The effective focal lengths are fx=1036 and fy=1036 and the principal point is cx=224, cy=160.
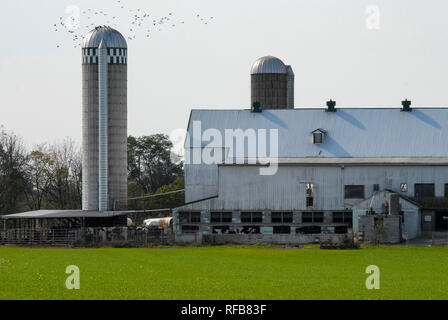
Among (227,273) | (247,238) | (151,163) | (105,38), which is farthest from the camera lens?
(151,163)

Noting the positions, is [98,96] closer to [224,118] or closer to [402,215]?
[224,118]

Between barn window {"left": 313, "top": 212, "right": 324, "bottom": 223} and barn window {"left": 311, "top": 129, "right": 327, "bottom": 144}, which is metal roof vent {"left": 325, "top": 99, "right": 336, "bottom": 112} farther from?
barn window {"left": 313, "top": 212, "right": 324, "bottom": 223}

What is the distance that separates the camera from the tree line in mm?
105062

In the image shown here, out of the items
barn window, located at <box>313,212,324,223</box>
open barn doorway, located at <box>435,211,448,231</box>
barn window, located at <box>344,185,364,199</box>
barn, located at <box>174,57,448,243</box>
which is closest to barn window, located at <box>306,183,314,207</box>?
barn, located at <box>174,57,448,243</box>

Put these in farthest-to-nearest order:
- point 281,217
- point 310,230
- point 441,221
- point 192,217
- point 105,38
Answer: point 105,38
point 192,217
point 281,217
point 310,230
point 441,221

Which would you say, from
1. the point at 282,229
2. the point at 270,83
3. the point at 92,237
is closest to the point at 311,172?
the point at 282,229

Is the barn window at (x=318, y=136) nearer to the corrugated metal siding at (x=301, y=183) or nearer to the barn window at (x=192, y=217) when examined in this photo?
the corrugated metal siding at (x=301, y=183)

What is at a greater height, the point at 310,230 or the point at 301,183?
the point at 301,183

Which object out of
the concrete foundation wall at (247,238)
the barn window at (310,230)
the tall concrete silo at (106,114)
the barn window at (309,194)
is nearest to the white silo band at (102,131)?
the tall concrete silo at (106,114)

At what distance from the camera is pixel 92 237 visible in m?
73.5

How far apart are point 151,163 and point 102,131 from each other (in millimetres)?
46478

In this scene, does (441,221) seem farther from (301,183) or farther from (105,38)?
(105,38)

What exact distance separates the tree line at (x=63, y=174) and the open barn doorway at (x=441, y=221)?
43.5 m

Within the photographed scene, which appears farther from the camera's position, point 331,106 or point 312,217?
point 331,106
